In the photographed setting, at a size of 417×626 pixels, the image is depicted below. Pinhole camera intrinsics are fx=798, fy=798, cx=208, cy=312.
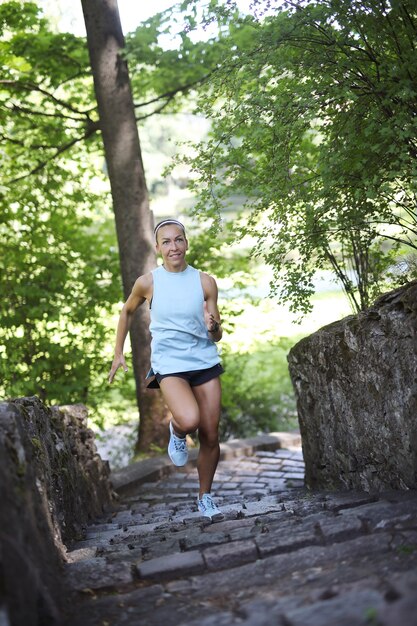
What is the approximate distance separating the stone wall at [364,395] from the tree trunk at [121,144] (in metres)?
3.51

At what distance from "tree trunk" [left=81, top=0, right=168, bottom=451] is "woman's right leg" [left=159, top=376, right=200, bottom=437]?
4579 mm

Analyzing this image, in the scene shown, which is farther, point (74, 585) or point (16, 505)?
point (74, 585)

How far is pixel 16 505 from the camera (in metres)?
2.72

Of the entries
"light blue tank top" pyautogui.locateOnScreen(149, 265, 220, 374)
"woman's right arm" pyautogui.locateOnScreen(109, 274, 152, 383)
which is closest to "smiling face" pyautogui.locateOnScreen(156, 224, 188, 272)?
"light blue tank top" pyautogui.locateOnScreen(149, 265, 220, 374)

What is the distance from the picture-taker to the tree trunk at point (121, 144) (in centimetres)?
944

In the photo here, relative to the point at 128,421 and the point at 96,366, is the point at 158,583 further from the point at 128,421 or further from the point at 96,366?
the point at 128,421

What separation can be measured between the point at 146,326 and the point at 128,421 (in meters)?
3.74

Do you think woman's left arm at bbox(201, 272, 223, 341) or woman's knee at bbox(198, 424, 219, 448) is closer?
woman's left arm at bbox(201, 272, 223, 341)

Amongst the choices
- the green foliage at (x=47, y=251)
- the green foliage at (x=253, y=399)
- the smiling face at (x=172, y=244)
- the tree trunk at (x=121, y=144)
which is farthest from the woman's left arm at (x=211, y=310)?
the green foliage at (x=253, y=399)

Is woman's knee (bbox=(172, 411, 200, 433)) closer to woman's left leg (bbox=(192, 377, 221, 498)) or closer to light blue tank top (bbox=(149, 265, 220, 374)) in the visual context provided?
woman's left leg (bbox=(192, 377, 221, 498))

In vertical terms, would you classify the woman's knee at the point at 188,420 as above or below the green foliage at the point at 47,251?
below

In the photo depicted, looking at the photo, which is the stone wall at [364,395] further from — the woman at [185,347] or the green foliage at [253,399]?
the green foliage at [253,399]

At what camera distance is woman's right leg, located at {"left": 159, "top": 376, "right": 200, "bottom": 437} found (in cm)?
489

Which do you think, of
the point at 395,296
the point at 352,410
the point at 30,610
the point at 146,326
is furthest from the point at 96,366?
the point at 30,610
